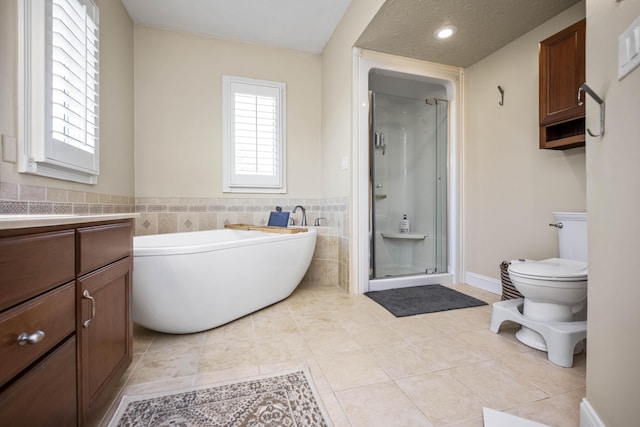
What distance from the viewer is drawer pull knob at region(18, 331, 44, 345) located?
61 cm

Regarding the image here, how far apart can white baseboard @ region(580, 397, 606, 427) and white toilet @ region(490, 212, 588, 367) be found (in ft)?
1.71

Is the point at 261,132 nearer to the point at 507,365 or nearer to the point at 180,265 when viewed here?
the point at 180,265

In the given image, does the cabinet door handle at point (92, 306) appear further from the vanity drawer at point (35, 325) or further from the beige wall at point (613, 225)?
the beige wall at point (613, 225)

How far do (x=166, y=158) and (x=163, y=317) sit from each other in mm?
1756

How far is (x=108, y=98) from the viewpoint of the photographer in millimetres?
2168

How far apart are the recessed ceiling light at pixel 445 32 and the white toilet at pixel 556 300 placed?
1.64 meters

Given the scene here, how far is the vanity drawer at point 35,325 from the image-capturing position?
57cm

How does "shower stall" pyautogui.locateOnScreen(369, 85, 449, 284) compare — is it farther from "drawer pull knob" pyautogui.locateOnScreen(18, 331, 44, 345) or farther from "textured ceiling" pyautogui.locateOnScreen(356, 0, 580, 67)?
"drawer pull knob" pyautogui.locateOnScreen(18, 331, 44, 345)

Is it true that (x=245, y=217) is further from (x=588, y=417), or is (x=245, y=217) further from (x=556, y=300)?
(x=588, y=417)

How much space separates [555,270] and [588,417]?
804mm

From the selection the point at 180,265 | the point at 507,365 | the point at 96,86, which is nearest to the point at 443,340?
the point at 507,365

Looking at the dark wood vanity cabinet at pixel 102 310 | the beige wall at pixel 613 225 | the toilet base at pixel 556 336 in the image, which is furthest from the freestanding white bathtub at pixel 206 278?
the beige wall at pixel 613 225

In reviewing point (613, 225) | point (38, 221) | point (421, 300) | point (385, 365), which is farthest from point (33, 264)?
point (421, 300)

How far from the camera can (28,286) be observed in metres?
0.65
